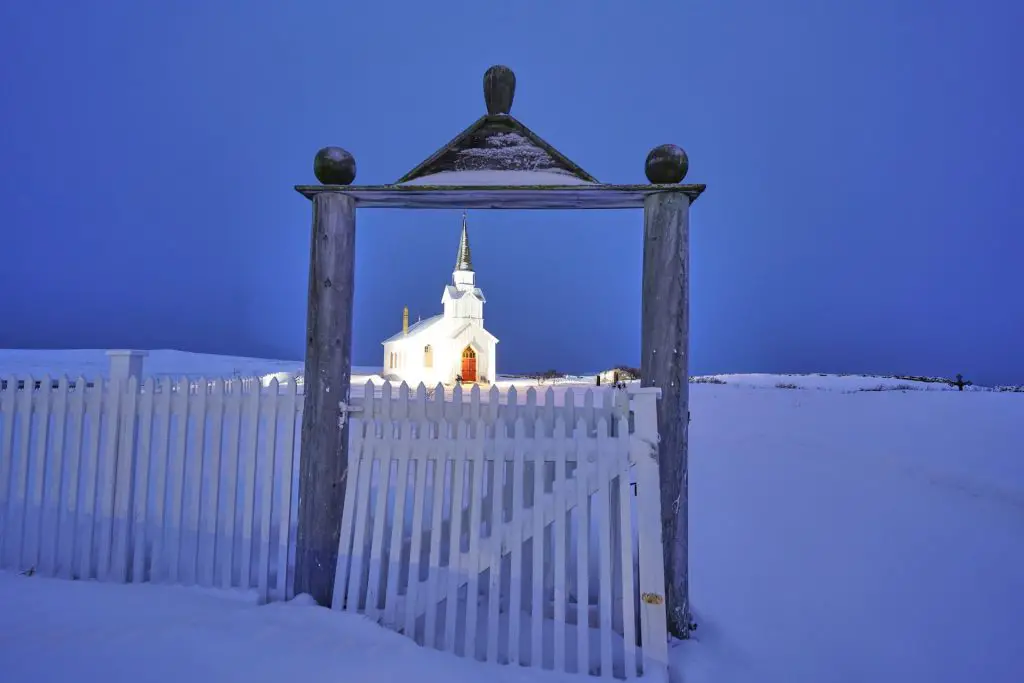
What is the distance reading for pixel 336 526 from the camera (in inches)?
158

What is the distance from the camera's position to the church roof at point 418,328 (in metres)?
36.7

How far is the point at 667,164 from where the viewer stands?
3.89 meters

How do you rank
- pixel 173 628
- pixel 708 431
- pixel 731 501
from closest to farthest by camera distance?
pixel 173 628, pixel 731 501, pixel 708 431

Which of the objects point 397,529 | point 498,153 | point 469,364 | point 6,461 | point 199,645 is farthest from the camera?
point 469,364

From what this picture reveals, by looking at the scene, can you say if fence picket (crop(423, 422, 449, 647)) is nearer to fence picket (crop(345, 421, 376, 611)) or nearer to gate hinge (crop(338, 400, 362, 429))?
fence picket (crop(345, 421, 376, 611))

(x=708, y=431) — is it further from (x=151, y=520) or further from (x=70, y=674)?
(x=70, y=674)

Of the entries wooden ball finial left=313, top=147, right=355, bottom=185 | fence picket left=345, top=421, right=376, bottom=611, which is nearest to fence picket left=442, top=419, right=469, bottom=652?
fence picket left=345, top=421, right=376, bottom=611

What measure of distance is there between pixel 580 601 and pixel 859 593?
2748mm

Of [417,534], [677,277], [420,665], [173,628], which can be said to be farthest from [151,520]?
[677,277]

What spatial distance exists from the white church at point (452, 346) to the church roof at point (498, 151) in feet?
94.0

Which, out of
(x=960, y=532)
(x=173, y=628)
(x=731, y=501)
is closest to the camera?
(x=173, y=628)

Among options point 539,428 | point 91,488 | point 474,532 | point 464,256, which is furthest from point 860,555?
point 464,256

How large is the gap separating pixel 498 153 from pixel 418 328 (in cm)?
3502

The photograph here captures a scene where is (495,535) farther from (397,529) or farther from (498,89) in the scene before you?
(498,89)
